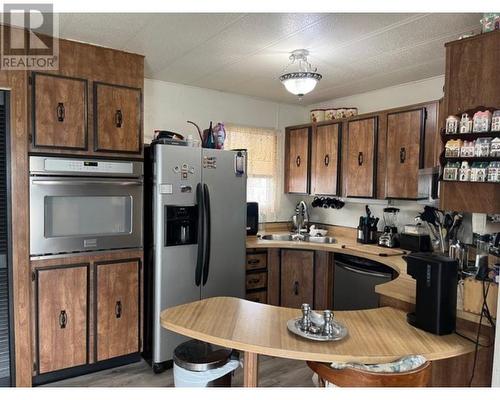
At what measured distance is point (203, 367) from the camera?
6.37 feet

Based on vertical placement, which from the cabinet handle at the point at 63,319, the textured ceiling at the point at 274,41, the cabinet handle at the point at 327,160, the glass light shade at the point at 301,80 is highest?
the textured ceiling at the point at 274,41

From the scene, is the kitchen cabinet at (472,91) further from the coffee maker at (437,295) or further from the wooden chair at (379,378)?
the wooden chair at (379,378)

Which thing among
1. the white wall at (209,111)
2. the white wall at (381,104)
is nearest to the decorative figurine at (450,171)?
the white wall at (381,104)

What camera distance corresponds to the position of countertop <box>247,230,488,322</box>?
1993 millimetres

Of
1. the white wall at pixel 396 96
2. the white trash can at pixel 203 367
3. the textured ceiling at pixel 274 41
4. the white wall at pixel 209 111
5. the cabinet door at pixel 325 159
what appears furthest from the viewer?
the cabinet door at pixel 325 159

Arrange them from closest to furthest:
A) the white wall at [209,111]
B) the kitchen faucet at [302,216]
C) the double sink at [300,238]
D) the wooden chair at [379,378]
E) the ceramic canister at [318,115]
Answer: the wooden chair at [379,378] < the white wall at [209,111] < the double sink at [300,238] < the ceramic canister at [318,115] < the kitchen faucet at [302,216]

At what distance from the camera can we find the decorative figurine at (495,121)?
174 cm

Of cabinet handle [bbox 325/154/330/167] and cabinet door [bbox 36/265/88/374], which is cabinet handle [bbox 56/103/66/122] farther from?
cabinet handle [bbox 325/154/330/167]

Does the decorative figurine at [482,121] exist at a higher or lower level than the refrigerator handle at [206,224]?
higher

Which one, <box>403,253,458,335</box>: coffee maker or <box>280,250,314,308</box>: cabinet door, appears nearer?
<box>403,253,458,335</box>: coffee maker

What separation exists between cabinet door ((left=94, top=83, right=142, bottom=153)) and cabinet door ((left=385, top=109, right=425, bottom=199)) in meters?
2.14

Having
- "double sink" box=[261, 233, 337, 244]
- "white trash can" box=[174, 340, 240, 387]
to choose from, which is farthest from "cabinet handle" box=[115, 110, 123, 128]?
"double sink" box=[261, 233, 337, 244]

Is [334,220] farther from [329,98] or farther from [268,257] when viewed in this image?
[329,98]

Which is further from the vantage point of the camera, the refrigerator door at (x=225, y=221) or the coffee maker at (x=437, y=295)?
the refrigerator door at (x=225, y=221)
